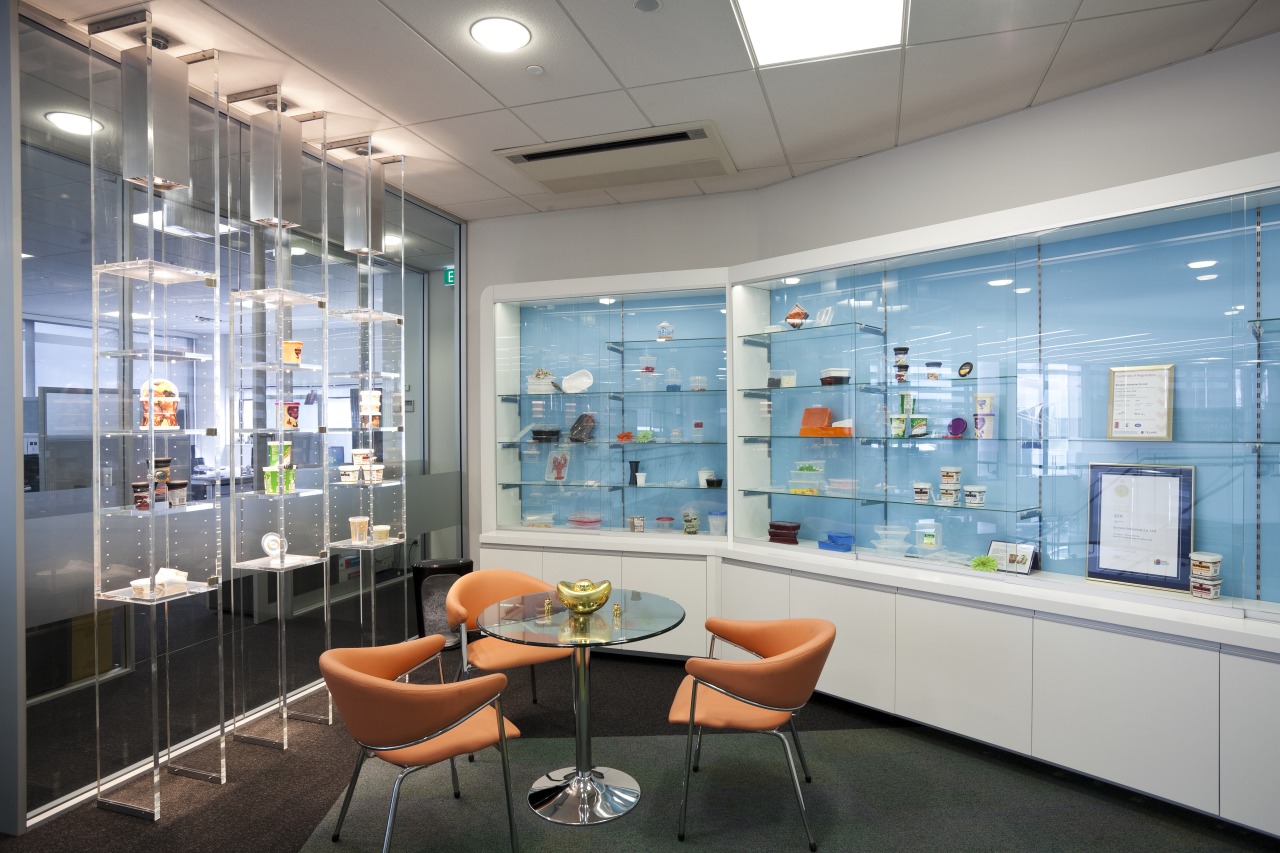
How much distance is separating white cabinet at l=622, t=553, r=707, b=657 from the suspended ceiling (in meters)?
2.62

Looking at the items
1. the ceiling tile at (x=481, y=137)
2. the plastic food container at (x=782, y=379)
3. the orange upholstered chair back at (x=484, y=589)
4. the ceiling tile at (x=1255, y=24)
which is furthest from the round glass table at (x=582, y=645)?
the ceiling tile at (x=1255, y=24)

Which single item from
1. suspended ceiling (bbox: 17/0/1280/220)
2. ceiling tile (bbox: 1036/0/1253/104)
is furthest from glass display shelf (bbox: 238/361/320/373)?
ceiling tile (bbox: 1036/0/1253/104)

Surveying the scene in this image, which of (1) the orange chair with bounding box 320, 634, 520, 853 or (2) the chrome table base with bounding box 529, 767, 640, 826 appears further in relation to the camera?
(2) the chrome table base with bounding box 529, 767, 640, 826

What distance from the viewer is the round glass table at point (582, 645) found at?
113 inches

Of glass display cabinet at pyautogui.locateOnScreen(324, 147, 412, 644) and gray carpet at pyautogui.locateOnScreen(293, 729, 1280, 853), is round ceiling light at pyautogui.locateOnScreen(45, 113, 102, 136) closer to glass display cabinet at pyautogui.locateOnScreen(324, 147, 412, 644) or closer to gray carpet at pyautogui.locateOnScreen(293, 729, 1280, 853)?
glass display cabinet at pyautogui.locateOnScreen(324, 147, 412, 644)

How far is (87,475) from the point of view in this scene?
10.0 feet

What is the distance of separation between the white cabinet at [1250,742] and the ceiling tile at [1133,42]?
2553 mm

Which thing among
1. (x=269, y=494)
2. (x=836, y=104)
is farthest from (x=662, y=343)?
(x=269, y=494)

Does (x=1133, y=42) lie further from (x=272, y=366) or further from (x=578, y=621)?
(x=272, y=366)

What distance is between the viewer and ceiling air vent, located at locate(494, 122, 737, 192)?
13.5 feet

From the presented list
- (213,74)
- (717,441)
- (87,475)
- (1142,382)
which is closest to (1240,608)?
(1142,382)

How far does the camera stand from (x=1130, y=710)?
115 inches

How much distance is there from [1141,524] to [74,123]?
195 inches

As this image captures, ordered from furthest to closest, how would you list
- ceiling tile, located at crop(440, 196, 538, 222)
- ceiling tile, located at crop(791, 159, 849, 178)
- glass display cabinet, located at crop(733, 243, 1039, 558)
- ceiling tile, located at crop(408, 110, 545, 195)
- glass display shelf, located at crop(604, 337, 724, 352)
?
ceiling tile, located at crop(440, 196, 538, 222) → glass display shelf, located at crop(604, 337, 724, 352) → ceiling tile, located at crop(791, 159, 849, 178) → ceiling tile, located at crop(408, 110, 545, 195) → glass display cabinet, located at crop(733, 243, 1039, 558)
